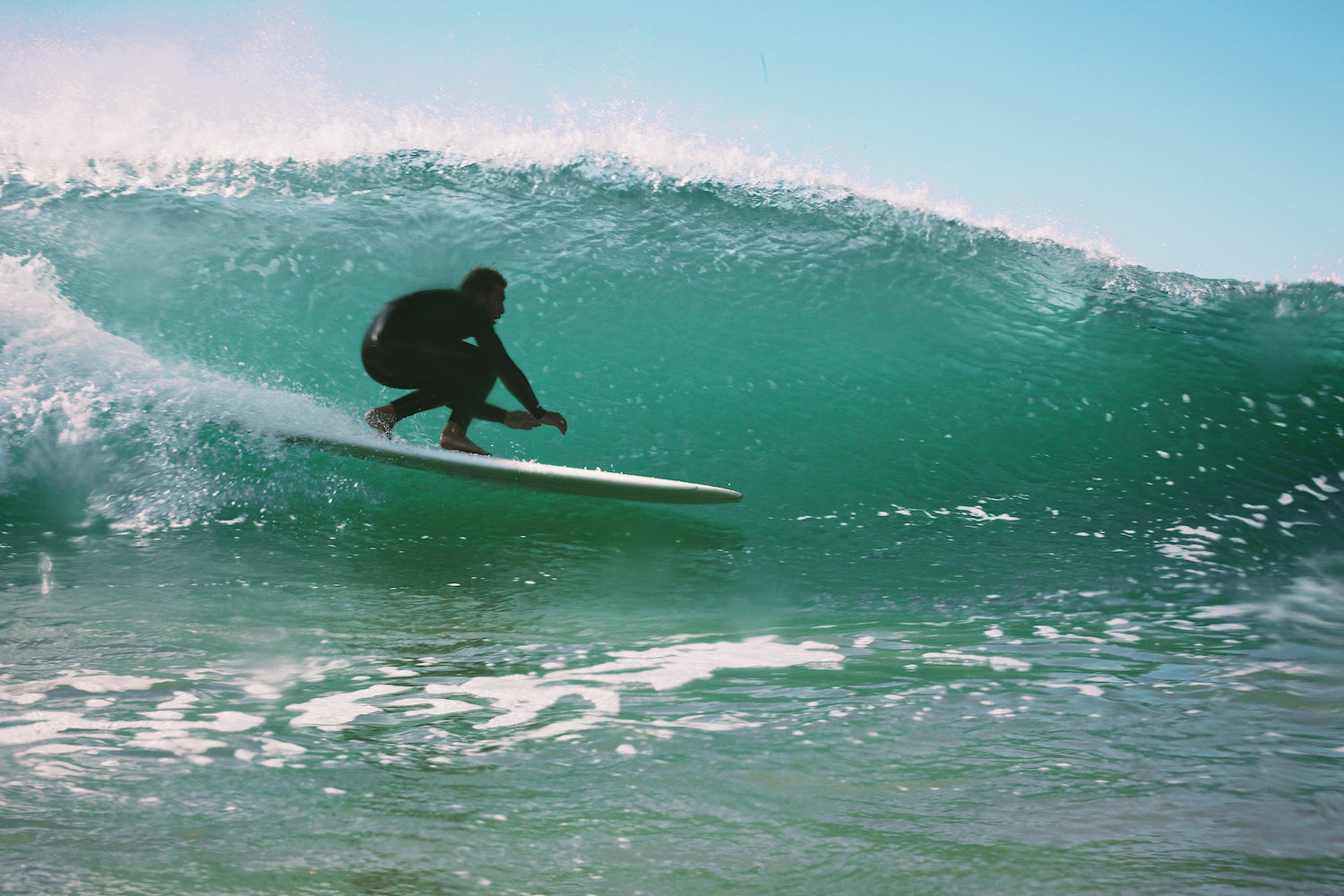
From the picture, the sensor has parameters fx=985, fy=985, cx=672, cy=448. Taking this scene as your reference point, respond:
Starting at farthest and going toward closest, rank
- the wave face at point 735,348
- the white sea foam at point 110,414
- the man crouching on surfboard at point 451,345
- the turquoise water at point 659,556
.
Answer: the wave face at point 735,348 < the white sea foam at point 110,414 < the man crouching on surfboard at point 451,345 < the turquoise water at point 659,556

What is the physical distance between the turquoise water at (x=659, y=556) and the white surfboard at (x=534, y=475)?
0.77ft

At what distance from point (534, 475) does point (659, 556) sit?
657 millimetres

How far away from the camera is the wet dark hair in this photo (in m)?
4.13

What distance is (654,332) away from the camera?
6828 mm

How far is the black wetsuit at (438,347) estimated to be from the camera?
4.12 metres

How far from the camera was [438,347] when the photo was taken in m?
4.15

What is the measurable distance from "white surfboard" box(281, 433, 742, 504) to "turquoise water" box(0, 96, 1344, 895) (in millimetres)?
234

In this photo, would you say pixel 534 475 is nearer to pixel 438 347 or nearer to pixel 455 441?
pixel 455 441

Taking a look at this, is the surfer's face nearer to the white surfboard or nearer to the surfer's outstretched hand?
the surfer's outstretched hand

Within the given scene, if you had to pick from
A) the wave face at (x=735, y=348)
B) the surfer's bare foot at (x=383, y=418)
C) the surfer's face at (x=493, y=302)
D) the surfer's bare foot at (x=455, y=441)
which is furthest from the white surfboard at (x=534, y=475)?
the surfer's face at (x=493, y=302)

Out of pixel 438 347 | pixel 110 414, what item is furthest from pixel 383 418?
pixel 110 414

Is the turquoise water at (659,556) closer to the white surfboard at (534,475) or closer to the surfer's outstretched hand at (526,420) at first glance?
the white surfboard at (534,475)

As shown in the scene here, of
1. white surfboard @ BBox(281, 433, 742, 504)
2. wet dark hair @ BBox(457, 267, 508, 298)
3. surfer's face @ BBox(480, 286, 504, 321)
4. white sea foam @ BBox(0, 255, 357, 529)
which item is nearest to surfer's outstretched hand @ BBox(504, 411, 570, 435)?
white surfboard @ BBox(281, 433, 742, 504)

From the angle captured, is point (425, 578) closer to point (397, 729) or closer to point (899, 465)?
point (397, 729)
